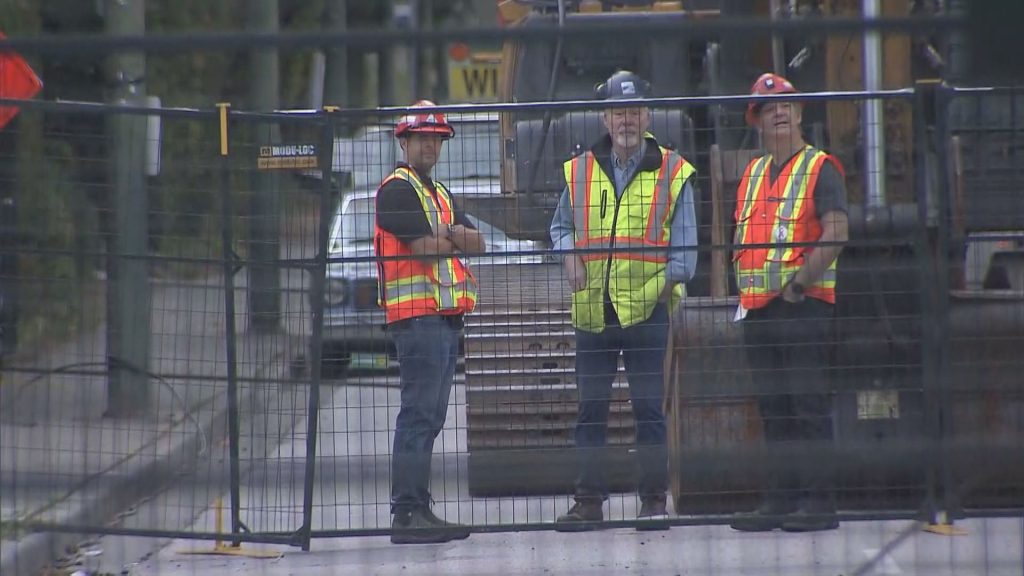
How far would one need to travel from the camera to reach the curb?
436 centimetres

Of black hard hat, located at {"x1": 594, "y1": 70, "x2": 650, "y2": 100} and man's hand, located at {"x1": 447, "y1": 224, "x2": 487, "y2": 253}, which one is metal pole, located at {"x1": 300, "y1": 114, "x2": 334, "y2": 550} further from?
black hard hat, located at {"x1": 594, "y1": 70, "x2": 650, "y2": 100}

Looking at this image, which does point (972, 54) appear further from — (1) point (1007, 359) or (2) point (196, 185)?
(2) point (196, 185)

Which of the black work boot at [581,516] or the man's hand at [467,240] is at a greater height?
the man's hand at [467,240]

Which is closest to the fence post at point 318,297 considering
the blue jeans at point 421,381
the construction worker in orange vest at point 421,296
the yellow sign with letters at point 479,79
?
the construction worker in orange vest at point 421,296

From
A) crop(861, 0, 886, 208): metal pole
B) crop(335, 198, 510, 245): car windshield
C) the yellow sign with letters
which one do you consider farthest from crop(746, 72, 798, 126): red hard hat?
the yellow sign with letters

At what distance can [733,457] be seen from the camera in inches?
123

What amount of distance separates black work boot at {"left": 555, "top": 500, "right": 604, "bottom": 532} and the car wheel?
108 cm

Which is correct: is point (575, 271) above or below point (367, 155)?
below

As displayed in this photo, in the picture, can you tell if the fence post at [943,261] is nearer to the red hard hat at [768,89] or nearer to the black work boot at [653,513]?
the red hard hat at [768,89]

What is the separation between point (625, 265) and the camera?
5516 millimetres

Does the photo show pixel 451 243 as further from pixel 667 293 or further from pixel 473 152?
pixel 667 293

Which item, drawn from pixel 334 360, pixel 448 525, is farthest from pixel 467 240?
pixel 448 525

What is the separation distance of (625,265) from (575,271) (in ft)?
0.73

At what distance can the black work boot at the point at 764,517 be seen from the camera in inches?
199
